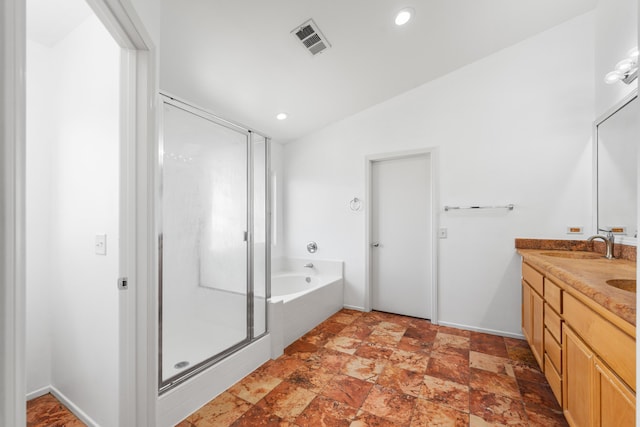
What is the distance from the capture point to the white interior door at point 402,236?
3178mm

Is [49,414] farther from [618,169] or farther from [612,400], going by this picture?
[618,169]

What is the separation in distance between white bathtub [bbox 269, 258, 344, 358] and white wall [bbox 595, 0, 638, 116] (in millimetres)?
2885

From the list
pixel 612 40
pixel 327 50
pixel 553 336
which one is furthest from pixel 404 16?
pixel 553 336

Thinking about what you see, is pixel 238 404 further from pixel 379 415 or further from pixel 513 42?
pixel 513 42

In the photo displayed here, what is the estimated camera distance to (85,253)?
1530 mm

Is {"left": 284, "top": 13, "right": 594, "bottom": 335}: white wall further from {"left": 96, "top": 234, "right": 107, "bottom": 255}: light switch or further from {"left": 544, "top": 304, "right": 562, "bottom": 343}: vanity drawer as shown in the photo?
{"left": 96, "top": 234, "right": 107, "bottom": 255}: light switch

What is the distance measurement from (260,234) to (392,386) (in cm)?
148

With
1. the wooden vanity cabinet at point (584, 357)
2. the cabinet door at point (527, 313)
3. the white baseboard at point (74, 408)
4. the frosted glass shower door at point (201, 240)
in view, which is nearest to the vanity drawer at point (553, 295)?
the wooden vanity cabinet at point (584, 357)

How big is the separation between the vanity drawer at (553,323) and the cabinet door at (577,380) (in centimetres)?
6

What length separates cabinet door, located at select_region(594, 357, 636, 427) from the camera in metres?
0.89

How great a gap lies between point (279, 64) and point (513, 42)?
2.24m

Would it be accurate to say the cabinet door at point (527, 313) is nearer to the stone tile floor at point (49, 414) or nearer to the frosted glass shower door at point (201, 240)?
the frosted glass shower door at point (201, 240)

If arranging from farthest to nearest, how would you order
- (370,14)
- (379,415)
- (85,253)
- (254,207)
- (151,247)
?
(254,207) → (370,14) → (379,415) → (85,253) → (151,247)

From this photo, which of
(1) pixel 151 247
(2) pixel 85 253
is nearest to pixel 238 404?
(1) pixel 151 247
